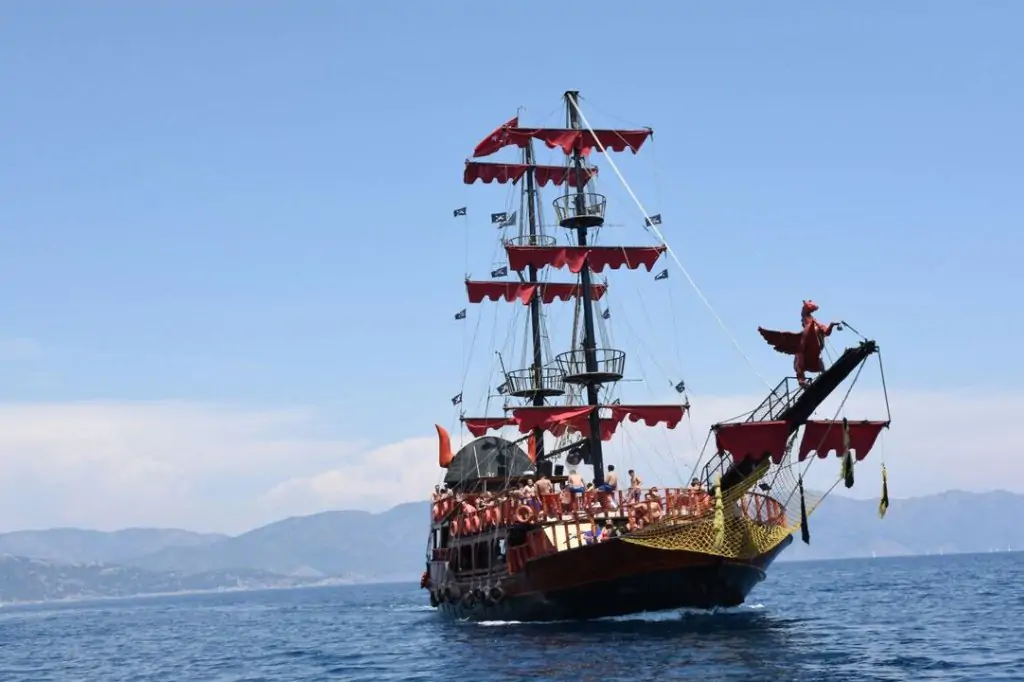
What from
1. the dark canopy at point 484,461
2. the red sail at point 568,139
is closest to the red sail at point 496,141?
the red sail at point 568,139

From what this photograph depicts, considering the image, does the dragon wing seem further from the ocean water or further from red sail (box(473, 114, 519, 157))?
red sail (box(473, 114, 519, 157))

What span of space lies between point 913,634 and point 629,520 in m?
9.48

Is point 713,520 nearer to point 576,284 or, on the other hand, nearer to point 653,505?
point 653,505

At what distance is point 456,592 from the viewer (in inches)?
2080

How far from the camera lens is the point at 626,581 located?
136ft

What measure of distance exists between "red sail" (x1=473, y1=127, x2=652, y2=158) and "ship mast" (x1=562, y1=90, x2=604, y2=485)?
0.41 meters

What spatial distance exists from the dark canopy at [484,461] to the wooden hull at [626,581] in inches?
532

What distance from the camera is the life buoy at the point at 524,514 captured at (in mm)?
44281

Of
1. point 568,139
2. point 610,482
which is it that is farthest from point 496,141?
point 610,482

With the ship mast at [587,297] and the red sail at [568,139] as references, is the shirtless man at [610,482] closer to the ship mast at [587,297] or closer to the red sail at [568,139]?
the ship mast at [587,297]

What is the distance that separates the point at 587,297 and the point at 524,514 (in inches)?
422

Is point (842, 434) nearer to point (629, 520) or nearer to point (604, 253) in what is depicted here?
point (629, 520)

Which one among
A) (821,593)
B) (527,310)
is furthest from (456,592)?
(821,593)

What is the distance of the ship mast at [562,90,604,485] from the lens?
1972 inches
